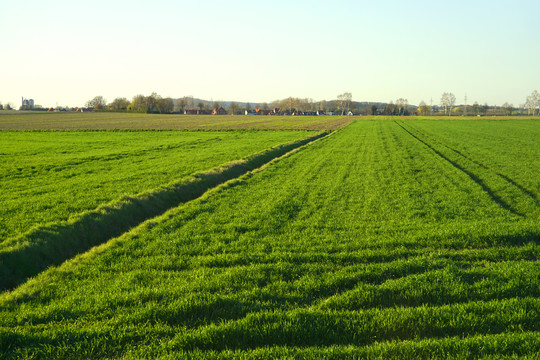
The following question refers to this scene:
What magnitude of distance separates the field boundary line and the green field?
2.95ft

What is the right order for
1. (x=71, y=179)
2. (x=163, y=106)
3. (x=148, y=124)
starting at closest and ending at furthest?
(x=71, y=179) < (x=148, y=124) < (x=163, y=106)

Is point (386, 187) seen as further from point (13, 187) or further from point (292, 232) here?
point (13, 187)

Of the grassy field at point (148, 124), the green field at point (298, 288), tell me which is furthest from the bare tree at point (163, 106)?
the green field at point (298, 288)

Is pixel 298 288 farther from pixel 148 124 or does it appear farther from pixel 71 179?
pixel 148 124

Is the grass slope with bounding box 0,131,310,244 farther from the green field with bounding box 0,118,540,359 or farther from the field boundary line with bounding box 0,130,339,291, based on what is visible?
the green field with bounding box 0,118,540,359

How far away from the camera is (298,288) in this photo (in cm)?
738

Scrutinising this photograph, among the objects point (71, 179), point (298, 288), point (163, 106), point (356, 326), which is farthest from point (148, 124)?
point (163, 106)

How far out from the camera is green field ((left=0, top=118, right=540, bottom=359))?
5.58 metres

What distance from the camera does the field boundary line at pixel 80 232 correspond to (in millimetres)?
9242

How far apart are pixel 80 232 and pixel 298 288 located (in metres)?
7.43

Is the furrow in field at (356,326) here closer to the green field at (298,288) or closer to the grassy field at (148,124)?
the green field at (298,288)

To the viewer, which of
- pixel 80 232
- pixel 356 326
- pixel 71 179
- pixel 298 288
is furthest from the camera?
pixel 71 179

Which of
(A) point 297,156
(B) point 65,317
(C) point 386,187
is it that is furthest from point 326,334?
(A) point 297,156

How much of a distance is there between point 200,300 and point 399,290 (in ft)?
11.9
